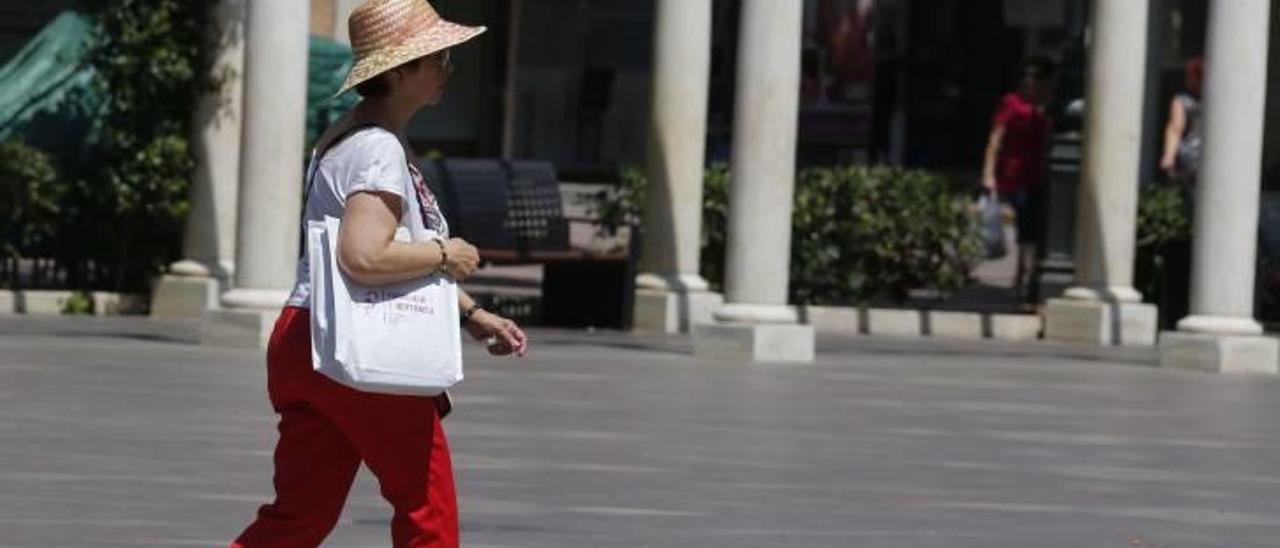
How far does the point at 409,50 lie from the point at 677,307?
12.8 m

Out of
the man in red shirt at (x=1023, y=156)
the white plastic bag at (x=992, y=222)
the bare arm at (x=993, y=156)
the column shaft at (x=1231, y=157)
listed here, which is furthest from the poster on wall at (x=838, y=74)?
the column shaft at (x=1231, y=157)

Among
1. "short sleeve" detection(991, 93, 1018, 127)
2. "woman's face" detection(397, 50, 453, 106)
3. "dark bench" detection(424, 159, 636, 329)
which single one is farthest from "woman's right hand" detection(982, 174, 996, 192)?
"woman's face" detection(397, 50, 453, 106)

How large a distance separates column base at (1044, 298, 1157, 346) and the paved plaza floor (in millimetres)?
1916

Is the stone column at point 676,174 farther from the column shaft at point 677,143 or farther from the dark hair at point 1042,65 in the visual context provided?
the dark hair at point 1042,65

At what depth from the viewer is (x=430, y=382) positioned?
7918 millimetres

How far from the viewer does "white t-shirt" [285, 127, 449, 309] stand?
7.95 m

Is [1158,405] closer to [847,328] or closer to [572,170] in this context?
[847,328]

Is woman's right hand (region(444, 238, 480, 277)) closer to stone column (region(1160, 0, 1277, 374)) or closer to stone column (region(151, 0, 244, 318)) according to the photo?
stone column (region(1160, 0, 1277, 374))

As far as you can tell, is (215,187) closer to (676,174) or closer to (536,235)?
(536,235)

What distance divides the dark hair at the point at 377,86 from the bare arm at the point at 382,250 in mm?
276

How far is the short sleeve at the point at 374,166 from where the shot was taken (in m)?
7.93

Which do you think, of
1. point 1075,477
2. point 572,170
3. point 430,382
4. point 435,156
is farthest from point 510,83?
point 430,382

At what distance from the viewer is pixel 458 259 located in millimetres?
7949

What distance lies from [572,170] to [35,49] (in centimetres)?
1534
